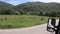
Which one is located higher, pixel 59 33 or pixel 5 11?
pixel 59 33

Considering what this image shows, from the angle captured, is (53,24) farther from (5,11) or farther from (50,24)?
(5,11)

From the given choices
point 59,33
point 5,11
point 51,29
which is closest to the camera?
point 59,33

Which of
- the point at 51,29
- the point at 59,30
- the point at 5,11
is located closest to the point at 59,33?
the point at 59,30

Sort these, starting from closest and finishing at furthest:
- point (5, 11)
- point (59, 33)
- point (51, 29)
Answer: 1. point (59, 33)
2. point (51, 29)
3. point (5, 11)

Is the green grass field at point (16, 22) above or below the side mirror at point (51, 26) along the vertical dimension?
below

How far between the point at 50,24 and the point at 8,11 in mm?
83181

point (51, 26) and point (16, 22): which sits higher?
point (51, 26)

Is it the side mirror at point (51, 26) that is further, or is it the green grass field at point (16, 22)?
the green grass field at point (16, 22)

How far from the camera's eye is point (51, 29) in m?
1.24

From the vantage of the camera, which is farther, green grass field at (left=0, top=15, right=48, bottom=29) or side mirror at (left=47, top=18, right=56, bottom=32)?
green grass field at (left=0, top=15, right=48, bottom=29)

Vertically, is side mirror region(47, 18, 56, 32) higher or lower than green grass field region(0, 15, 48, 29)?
higher

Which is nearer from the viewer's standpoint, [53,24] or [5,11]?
[53,24]

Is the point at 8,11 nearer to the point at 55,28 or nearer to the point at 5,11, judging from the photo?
the point at 5,11

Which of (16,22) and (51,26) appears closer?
(51,26)
